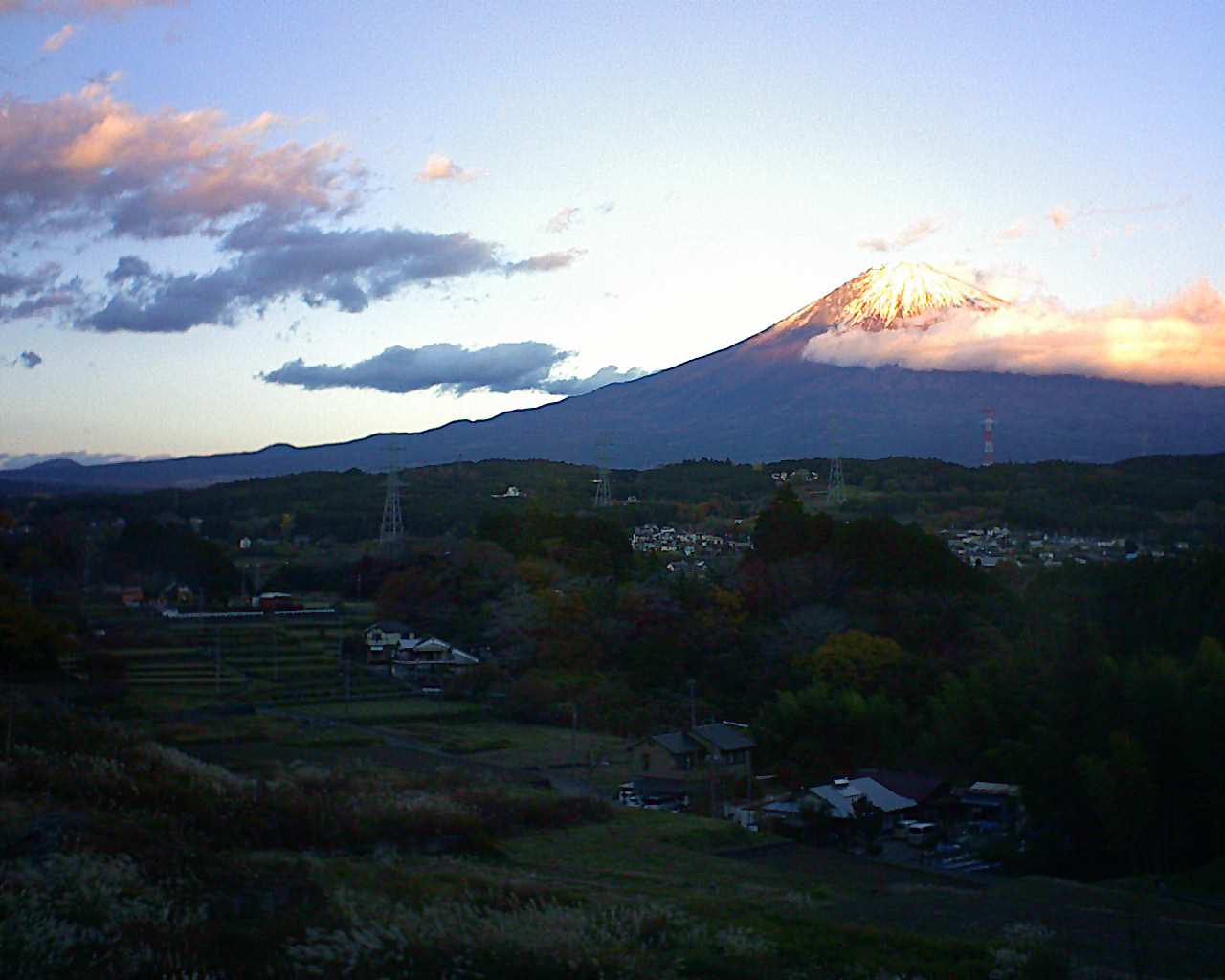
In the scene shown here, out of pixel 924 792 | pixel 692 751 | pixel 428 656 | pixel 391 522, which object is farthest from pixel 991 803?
pixel 391 522

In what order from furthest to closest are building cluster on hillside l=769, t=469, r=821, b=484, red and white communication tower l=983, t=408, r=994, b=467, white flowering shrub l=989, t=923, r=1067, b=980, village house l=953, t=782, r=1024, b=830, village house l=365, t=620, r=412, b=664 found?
1. red and white communication tower l=983, t=408, r=994, b=467
2. building cluster on hillside l=769, t=469, r=821, b=484
3. village house l=365, t=620, r=412, b=664
4. village house l=953, t=782, r=1024, b=830
5. white flowering shrub l=989, t=923, r=1067, b=980

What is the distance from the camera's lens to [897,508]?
3512cm

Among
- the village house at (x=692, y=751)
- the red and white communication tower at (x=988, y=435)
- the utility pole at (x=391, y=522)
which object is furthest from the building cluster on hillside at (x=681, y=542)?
the red and white communication tower at (x=988, y=435)

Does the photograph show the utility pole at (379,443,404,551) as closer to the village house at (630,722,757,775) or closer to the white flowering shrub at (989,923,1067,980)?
the village house at (630,722,757,775)

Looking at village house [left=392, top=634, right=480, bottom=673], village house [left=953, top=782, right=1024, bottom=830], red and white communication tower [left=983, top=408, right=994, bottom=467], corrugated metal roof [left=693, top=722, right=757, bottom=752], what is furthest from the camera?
red and white communication tower [left=983, top=408, right=994, bottom=467]

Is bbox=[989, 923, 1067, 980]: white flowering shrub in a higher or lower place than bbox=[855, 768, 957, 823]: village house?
higher

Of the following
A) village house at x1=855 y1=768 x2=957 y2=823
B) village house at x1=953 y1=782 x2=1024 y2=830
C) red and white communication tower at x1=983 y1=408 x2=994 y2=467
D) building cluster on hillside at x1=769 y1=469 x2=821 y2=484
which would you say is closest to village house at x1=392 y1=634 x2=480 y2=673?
village house at x1=855 y1=768 x2=957 y2=823

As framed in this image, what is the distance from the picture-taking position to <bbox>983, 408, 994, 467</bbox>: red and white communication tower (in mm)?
47556

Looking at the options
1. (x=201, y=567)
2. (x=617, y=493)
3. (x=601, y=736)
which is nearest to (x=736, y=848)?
(x=601, y=736)

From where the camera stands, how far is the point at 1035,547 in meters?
27.7

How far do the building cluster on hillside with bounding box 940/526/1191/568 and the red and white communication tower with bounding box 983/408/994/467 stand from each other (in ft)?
51.6

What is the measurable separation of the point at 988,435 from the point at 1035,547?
22.7m

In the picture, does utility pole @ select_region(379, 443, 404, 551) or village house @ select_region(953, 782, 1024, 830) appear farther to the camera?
utility pole @ select_region(379, 443, 404, 551)

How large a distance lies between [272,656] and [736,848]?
887 cm
